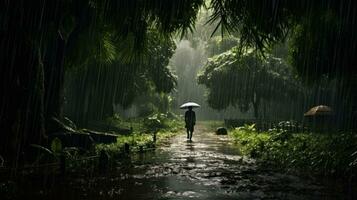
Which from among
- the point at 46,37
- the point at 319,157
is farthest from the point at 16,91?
the point at 319,157

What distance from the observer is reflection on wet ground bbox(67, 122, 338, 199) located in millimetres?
6527

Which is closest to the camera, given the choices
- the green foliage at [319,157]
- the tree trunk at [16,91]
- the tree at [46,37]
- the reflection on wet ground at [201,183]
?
the reflection on wet ground at [201,183]

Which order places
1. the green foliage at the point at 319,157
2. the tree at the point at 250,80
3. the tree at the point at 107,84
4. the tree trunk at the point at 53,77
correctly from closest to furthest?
the green foliage at the point at 319,157 < the tree trunk at the point at 53,77 < the tree at the point at 107,84 < the tree at the point at 250,80

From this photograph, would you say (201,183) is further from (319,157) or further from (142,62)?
(142,62)

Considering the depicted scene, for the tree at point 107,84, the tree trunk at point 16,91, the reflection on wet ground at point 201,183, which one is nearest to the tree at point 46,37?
the tree trunk at point 16,91

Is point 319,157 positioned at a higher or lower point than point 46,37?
lower

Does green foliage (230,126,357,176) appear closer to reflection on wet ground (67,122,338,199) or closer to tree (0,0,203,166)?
reflection on wet ground (67,122,338,199)

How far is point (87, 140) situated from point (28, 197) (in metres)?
6.56

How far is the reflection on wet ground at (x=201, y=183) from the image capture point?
6527 mm

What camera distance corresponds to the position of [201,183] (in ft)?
25.0

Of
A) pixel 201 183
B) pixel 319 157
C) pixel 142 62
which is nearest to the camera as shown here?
pixel 201 183

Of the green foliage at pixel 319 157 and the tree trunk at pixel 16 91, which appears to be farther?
the tree trunk at pixel 16 91

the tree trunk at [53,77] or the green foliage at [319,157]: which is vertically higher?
the tree trunk at [53,77]

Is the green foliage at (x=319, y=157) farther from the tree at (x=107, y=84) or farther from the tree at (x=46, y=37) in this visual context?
the tree at (x=107, y=84)
